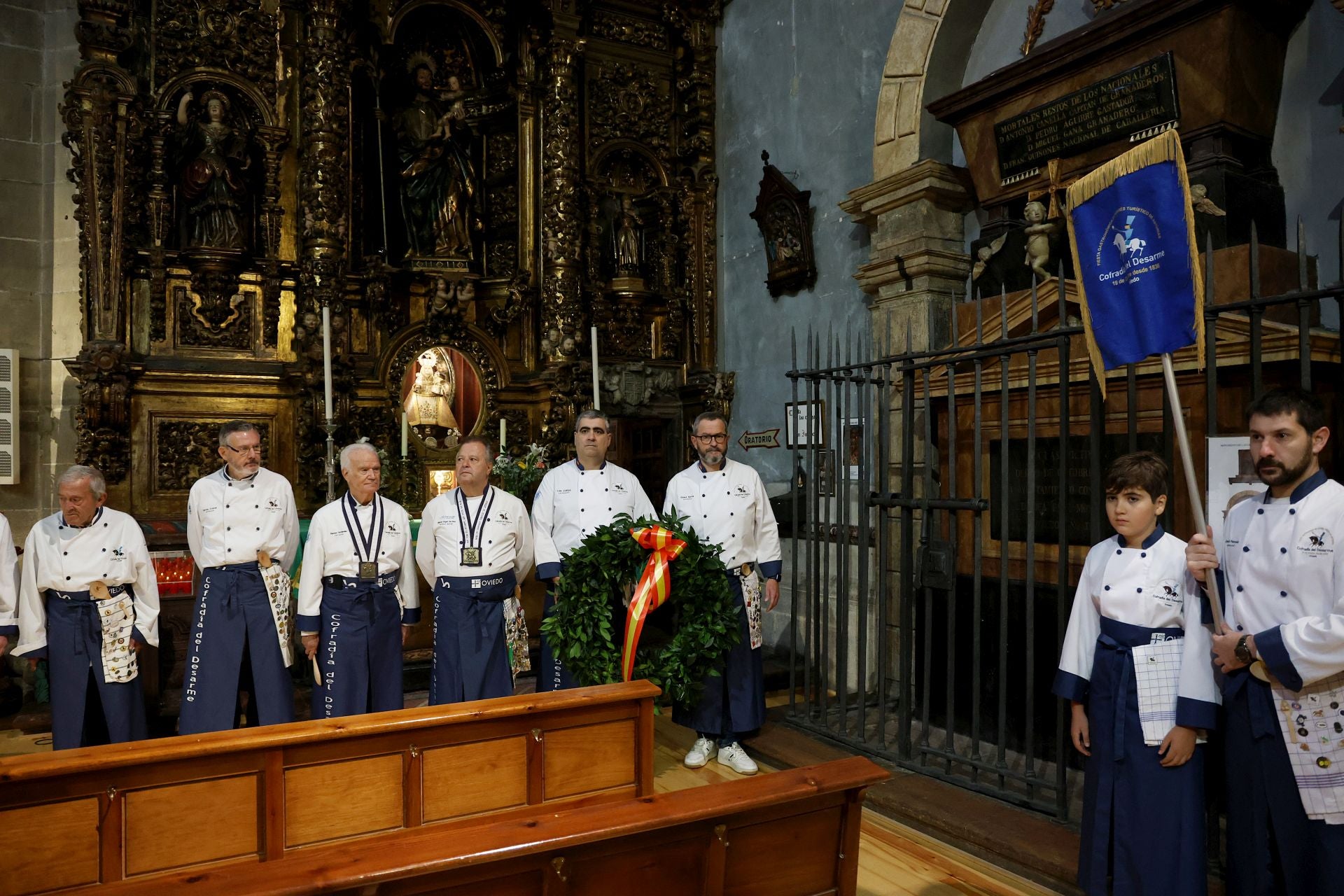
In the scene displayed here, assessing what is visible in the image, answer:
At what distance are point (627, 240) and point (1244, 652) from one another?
21.7 ft

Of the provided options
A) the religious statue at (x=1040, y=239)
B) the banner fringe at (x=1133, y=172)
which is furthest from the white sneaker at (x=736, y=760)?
the religious statue at (x=1040, y=239)

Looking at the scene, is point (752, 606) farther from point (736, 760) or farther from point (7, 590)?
point (7, 590)

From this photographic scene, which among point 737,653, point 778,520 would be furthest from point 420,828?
point 778,520

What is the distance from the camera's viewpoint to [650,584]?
435cm

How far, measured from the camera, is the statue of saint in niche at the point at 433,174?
7766mm

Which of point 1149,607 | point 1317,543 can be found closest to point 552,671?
point 1149,607

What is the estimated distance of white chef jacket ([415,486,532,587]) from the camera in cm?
453

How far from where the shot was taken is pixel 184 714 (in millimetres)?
4402

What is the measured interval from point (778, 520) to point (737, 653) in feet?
7.85

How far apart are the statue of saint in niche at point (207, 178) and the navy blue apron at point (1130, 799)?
21.6ft

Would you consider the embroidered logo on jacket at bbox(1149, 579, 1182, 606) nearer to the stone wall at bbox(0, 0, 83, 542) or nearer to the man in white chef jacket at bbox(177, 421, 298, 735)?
the man in white chef jacket at bbox(177, 421, 298, 735)

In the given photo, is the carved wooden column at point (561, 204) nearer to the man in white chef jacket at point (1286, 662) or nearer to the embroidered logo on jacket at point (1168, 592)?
the embroidered logo on jacket at point (1168, 592)

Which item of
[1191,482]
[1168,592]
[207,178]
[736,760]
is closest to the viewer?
[1191,482]

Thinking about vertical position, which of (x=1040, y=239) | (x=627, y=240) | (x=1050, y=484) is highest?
(x=627, y=240)
